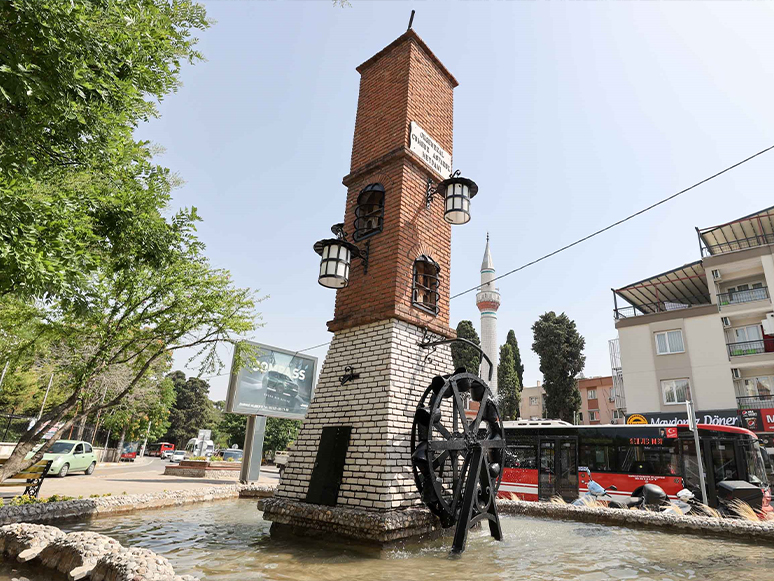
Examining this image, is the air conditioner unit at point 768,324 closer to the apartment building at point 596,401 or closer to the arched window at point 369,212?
the apartment building at point 596,401

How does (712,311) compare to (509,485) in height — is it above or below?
above

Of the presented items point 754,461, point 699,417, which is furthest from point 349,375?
point 699,417

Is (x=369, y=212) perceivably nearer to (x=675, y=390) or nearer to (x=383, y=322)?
(x=383, y=322)

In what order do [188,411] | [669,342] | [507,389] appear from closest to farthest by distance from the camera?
[669,342] → [507,389] → [188,411]

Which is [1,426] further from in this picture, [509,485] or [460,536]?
[460,536]

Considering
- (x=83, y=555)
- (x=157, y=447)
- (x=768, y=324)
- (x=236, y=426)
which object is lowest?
(x=157, y=447)

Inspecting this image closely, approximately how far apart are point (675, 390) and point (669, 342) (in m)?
2.62

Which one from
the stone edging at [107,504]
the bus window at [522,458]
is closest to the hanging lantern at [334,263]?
the stone edging at [107,504]

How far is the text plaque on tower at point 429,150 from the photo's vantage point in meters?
8.87

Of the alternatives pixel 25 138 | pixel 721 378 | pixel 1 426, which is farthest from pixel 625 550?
pixel 1 426

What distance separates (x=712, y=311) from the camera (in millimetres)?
23578

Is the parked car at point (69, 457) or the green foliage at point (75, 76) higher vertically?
the green foliage at point (75, 76)

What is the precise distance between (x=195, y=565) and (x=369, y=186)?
21.6 feet

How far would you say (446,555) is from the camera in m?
5.80
